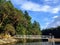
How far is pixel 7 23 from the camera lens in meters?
84.6

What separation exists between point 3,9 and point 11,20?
11545mm

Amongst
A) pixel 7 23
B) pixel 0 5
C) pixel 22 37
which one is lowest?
pixel 22 37

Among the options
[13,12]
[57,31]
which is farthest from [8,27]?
[57,31]

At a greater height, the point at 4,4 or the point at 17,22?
the point at 4,4

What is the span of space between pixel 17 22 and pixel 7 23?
9954mm

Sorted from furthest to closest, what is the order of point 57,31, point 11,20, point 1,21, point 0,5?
1. point 57,31
2. point 11,20
3. point 1,21
4. point 0,5

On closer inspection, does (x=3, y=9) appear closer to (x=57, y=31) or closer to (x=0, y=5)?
(x=0, y=5)

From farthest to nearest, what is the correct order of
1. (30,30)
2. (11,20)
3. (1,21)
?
(30,30)
(11,20)
(1,21)

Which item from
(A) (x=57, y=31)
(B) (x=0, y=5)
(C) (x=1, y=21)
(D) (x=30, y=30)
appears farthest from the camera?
(A) (x=57, y=31)

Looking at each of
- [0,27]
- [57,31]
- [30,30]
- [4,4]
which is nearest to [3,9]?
[4,4]

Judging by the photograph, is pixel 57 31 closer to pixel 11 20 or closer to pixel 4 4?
pixel 11 20

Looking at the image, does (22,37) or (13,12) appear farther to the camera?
(22,37)

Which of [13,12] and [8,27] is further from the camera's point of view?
[13,12]

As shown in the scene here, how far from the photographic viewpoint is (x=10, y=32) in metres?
82.1
